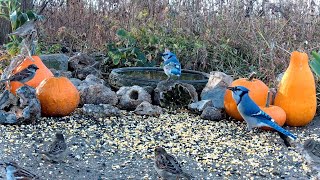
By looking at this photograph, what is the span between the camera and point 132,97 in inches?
260

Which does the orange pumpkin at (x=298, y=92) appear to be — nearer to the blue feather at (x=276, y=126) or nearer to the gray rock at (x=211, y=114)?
the blue feather at (x=276, y=126)

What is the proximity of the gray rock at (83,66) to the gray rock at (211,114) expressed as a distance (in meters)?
2.45

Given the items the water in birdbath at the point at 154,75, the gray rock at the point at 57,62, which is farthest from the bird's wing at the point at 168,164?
the gray rock at the point at 57,62

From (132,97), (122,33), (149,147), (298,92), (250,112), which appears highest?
(122,33)

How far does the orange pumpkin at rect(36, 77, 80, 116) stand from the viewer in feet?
19.8

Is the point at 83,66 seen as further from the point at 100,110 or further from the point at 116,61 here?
the point at 100,110

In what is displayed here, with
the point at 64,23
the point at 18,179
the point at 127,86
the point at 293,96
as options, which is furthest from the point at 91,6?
A: the point at 18,179

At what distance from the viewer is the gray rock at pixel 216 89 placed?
6.54 metres

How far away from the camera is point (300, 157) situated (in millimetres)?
4996

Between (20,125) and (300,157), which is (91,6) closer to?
(20,125)

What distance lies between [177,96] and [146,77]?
1.12 meters

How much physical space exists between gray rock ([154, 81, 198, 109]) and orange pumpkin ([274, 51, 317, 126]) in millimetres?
1112

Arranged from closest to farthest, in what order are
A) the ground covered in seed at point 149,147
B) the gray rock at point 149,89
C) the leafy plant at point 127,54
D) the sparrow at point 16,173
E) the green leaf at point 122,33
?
the sparrow at point 16,173 < the ground covered in seed at point 149,147 < the gray rock at point 149,89 < the leafy plant at point 127,54 < the green leaf at point 122,33

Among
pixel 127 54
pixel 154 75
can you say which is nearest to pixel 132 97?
pixel 154 75
